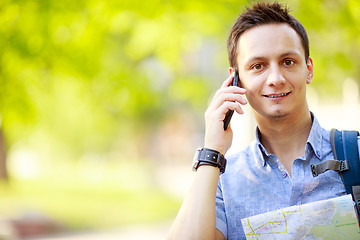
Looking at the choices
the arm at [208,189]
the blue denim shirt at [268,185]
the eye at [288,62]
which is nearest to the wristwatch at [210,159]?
the arm at [208,189]

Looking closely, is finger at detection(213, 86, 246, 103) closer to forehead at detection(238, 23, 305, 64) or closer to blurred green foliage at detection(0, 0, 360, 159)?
forehead at detection(238, 23, 305, 64)

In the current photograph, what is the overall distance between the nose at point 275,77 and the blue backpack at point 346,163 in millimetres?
327

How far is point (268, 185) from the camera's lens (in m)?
2.23

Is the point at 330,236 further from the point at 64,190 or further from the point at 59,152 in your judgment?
the point at 59,152

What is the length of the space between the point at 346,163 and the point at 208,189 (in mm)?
577

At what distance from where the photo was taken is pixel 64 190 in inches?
696

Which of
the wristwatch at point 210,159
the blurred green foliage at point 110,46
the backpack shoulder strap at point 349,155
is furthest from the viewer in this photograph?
the blurred green foliage at point 110,46

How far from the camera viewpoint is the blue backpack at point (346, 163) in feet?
6.66

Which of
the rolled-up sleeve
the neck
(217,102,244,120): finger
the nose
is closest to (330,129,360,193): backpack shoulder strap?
the neck

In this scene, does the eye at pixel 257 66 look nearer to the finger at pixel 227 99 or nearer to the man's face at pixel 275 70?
the man's face at pixel 275 70

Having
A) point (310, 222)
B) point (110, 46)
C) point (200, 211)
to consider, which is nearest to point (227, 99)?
point (200, 211)

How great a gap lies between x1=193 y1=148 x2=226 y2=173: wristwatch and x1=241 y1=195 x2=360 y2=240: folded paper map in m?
0.28

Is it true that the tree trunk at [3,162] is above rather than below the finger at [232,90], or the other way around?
above

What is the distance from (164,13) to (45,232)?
637 centimetres
